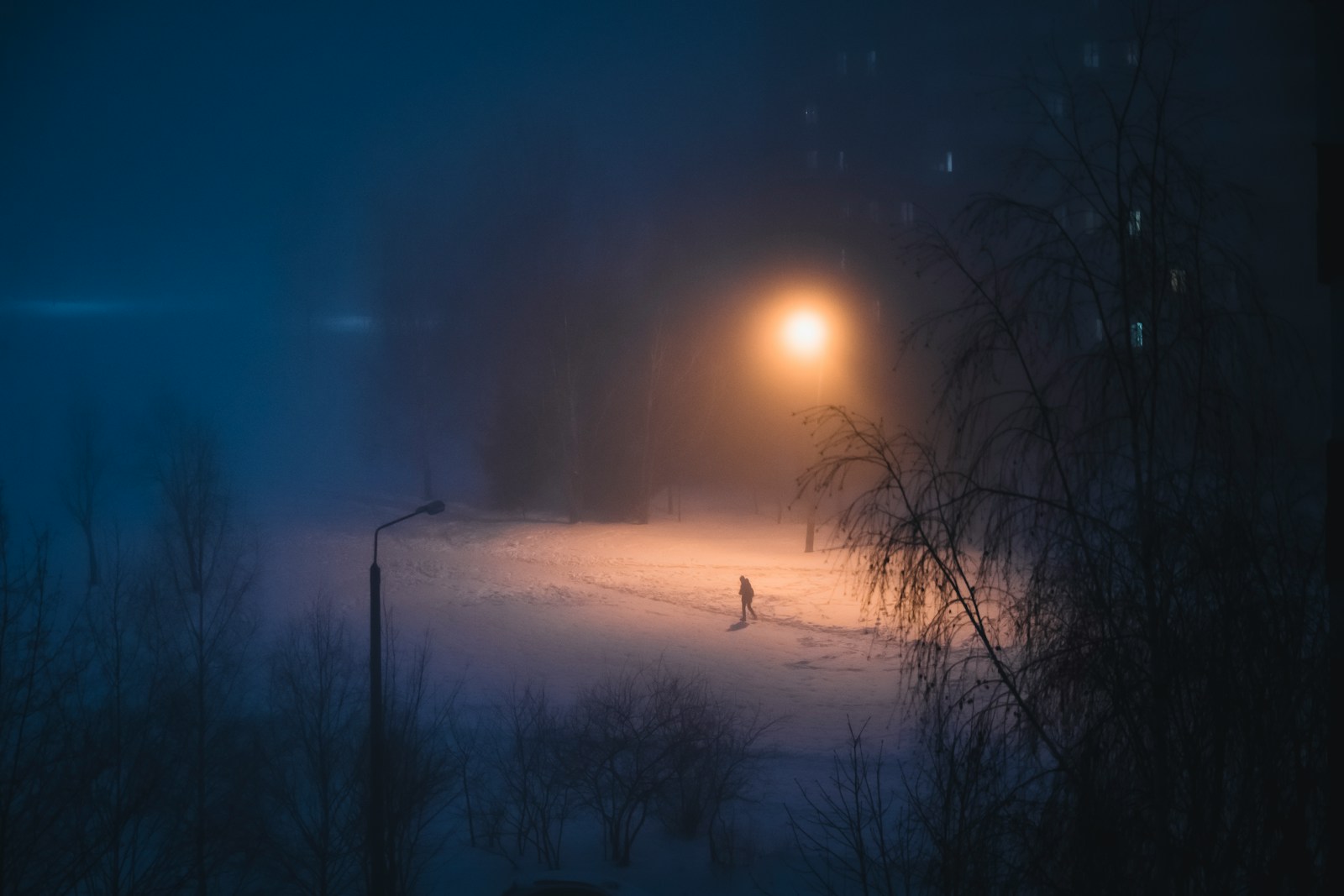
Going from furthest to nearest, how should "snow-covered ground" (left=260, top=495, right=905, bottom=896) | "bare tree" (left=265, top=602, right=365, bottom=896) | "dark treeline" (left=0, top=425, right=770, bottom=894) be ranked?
1. "snow-covered ground" (left=260, top=495, right=905, bottom=896)
2. "bare tree" (left=265, top=602, right=365, bottom=896)
3. "dark treeline" (left=0, top=425, right=770, bottom=894)

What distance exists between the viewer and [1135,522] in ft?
15.5

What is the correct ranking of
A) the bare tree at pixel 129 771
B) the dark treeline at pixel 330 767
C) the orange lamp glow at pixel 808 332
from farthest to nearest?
the orange lamp glow at pixel 808 332
the dark treeline at pixel 330 767
the bare tree at pixel 129 771

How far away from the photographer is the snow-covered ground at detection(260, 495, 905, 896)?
1459cm

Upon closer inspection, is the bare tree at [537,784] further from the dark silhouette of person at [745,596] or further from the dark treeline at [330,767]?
the dark silhouette of person at [745,596]

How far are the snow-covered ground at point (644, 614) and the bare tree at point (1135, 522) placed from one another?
8.22m

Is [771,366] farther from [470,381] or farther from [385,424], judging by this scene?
[385,424]

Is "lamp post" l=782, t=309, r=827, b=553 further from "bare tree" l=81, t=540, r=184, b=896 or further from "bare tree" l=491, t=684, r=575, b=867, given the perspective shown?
"bare tree" l=81, t=540, r=184, b=896

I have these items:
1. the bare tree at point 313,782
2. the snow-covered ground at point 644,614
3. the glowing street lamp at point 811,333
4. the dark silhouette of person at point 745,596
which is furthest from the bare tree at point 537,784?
the glowing street lamp at point 811,333

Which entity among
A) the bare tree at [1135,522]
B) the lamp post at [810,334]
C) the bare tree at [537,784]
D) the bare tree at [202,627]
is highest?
the lamp post at [810,334]

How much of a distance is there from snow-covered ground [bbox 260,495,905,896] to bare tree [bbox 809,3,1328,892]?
8217 millimetres

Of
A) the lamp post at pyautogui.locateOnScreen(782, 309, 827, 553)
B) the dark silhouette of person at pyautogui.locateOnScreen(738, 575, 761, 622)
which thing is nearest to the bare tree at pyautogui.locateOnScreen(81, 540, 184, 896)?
the dark silhouette of person at pyautogui.locateOnScreen(738, 575, 761, 622)

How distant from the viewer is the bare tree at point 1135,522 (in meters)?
4.40

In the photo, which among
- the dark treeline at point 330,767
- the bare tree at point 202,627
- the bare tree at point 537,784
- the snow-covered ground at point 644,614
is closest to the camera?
the dark treeline at point 330,767

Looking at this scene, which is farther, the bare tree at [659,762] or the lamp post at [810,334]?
the lamp post at [810,334]
